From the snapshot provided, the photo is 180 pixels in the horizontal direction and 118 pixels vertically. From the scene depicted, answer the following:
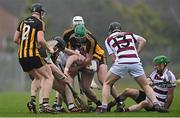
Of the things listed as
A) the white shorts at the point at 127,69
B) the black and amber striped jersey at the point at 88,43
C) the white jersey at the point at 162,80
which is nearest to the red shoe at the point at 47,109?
the white shorts at the point at 127,69

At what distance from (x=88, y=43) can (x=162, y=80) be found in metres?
1.61

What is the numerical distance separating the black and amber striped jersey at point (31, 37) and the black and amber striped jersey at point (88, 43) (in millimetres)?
1038

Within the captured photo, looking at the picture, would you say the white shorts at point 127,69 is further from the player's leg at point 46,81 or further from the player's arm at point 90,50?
the player's leg at point 46,81

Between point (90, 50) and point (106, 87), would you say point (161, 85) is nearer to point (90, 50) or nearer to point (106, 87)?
point (106, 87)

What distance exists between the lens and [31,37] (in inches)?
581

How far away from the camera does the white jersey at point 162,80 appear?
49.6 ft

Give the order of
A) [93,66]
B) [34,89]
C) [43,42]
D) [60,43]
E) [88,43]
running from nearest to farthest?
[43,42], [60,43], [34,89], [88,43], [93,66]

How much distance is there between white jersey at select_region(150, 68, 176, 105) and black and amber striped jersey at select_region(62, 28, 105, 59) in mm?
1248

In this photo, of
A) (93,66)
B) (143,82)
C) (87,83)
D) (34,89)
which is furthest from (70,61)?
(143,82)

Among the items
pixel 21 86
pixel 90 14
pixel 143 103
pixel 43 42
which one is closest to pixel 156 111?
pixel 143 103

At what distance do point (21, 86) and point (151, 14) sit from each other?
72.5 feet

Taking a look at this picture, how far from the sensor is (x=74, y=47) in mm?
15891

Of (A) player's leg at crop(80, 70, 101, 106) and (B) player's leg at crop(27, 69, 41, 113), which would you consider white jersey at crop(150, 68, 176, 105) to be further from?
(B) player's leg at crop(27, 69, 41, 113)

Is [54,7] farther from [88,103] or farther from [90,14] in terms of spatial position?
[88,103]
